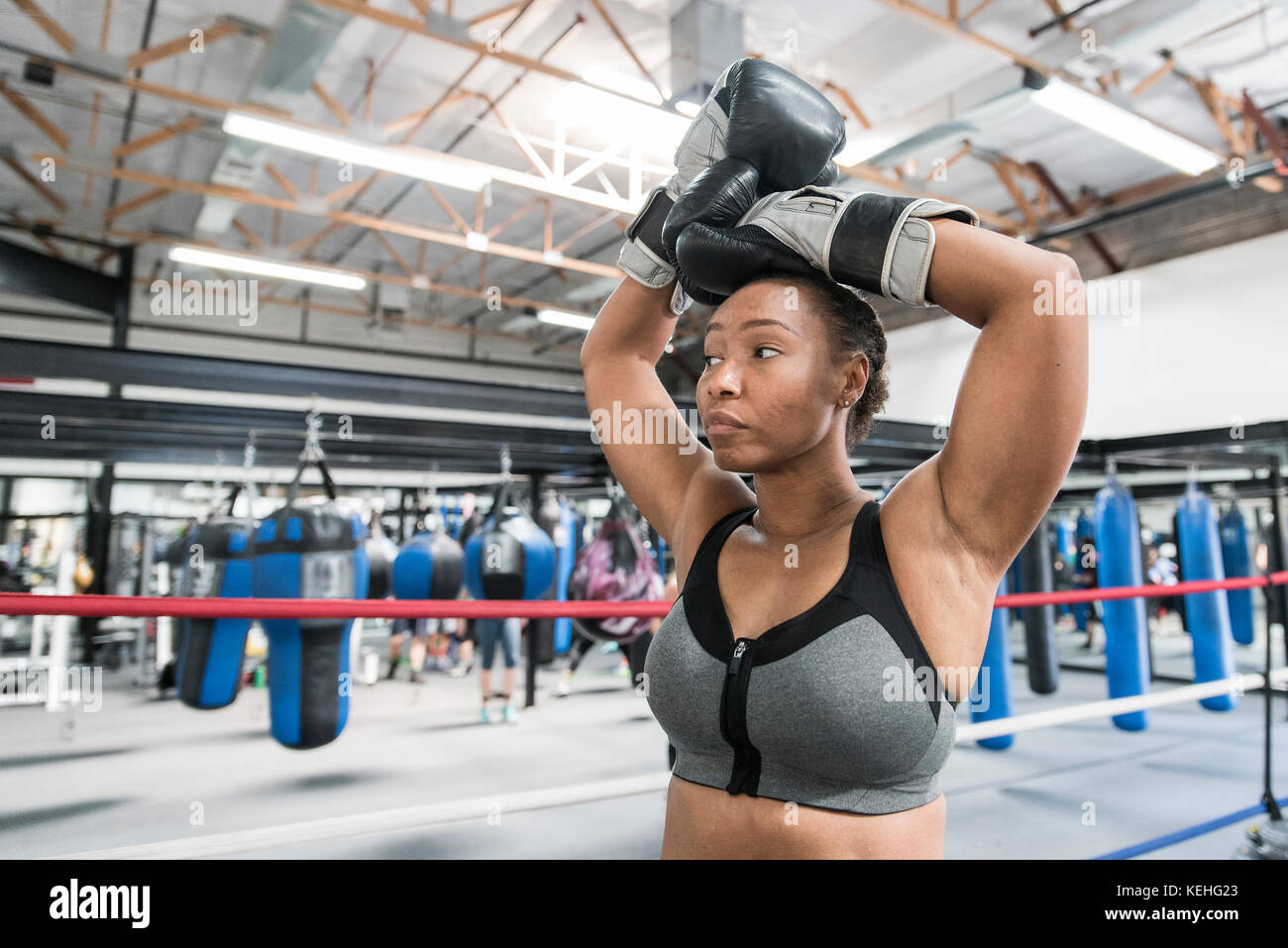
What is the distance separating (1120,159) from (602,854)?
8698 millimetres

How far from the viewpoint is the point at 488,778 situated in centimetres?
452

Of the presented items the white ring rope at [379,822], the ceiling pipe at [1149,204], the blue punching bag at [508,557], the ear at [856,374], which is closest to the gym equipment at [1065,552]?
the ceiling pipe at [1149,204]

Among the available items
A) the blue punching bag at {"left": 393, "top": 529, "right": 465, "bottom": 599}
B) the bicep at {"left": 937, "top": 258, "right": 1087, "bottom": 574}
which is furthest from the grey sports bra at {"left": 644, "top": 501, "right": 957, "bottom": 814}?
the blue punching bag at {"left": 393, "top": 529, "right": 465, "bottom": 599}

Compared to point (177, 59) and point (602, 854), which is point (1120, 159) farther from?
point (177, 59)

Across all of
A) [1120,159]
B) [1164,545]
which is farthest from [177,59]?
[1164,545]

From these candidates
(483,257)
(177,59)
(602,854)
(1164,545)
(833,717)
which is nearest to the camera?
(833,717)

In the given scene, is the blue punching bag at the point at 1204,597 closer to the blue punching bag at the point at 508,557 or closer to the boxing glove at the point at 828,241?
the blue punching bag at the point at 508,557

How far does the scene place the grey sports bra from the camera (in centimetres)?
77

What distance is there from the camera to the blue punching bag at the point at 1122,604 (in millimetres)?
5023

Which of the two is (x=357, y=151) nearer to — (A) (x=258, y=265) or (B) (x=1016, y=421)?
(A) (x=258, y=265)

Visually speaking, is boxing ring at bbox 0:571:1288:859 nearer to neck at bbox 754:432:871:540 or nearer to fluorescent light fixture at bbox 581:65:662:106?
neck at bbox 754:432:871:540

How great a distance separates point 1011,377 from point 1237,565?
28.1 ft

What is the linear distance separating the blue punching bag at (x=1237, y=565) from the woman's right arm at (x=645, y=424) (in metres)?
7.91

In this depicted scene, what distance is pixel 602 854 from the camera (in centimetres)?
330
